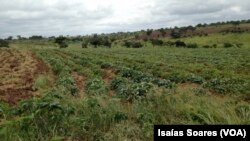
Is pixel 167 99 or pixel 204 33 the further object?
pixel 204 33

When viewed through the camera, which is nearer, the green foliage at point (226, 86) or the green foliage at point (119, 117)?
the green foliage at point (119, 117)

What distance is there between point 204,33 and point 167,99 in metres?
106

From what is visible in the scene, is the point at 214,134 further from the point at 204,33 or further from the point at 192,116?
the point at 204,33

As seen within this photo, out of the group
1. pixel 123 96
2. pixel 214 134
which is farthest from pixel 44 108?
pixel 123 96

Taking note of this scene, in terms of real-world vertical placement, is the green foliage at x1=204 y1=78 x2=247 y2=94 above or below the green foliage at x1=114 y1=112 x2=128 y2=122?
below

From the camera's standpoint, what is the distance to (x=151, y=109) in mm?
7016

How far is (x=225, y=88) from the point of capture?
47.1 feet

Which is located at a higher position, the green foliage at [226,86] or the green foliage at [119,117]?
the green foliage at [119,117]

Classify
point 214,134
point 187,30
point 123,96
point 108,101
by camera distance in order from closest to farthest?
point 214,134 < point 108,101 < point 123,96 < point 187,30

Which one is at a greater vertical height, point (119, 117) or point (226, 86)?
point (119, 117)

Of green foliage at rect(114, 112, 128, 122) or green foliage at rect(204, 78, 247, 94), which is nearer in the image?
green foliage at rect(114, 112, 128, 122)

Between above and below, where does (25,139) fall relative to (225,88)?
above

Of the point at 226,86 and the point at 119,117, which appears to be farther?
the point at 226,86

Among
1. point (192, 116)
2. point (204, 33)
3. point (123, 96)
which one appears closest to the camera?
point (192, 116)
